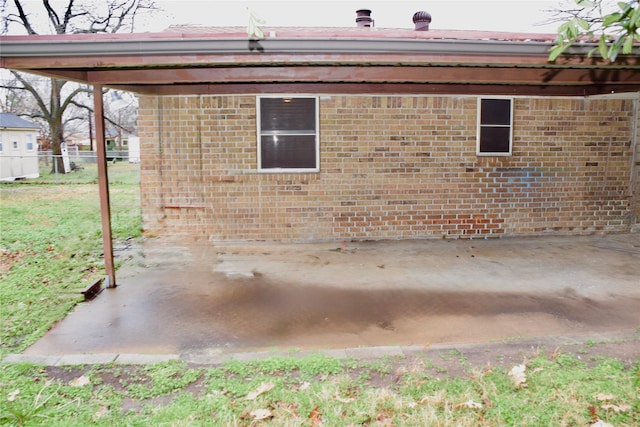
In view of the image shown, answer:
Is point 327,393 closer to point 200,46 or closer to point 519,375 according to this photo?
point 519,375

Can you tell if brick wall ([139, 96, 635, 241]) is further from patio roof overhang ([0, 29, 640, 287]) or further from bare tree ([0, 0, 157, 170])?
bare tree ([0, 0, 157, 170])

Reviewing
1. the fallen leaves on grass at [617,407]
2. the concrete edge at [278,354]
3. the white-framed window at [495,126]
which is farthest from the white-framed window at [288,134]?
the fallen leaves on grass at [617,407]

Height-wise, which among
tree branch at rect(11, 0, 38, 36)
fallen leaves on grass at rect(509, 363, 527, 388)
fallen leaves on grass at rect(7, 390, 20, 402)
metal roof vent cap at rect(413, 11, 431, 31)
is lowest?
fallen leaves on grass at rect(7, 390, 20, 402)

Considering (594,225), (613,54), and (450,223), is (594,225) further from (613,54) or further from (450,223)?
(613,54)

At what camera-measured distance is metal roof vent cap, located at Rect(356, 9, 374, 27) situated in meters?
10.2

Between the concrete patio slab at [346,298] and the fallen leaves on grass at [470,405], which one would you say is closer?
the fallen leaves on grass at [470,405]

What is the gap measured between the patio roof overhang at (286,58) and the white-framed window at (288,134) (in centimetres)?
261

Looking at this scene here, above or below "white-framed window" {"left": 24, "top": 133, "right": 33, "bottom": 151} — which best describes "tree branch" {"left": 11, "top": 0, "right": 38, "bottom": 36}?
above

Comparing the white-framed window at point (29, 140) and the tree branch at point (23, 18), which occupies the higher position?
the tree branch at point (23, 18)

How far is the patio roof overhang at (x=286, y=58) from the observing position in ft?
13.1

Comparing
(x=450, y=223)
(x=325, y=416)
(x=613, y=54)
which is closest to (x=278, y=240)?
(x=450, y=223)

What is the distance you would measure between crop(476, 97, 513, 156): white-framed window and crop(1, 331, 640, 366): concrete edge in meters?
4.78

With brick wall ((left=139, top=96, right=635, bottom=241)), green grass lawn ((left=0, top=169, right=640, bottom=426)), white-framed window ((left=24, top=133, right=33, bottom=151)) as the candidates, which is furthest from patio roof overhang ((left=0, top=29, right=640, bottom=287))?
white-framed window ((left=24, top=133, right=33, bottom=151))

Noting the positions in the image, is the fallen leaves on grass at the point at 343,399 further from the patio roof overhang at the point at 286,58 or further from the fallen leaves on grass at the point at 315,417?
the patio roof overhang at the point at 286,58
